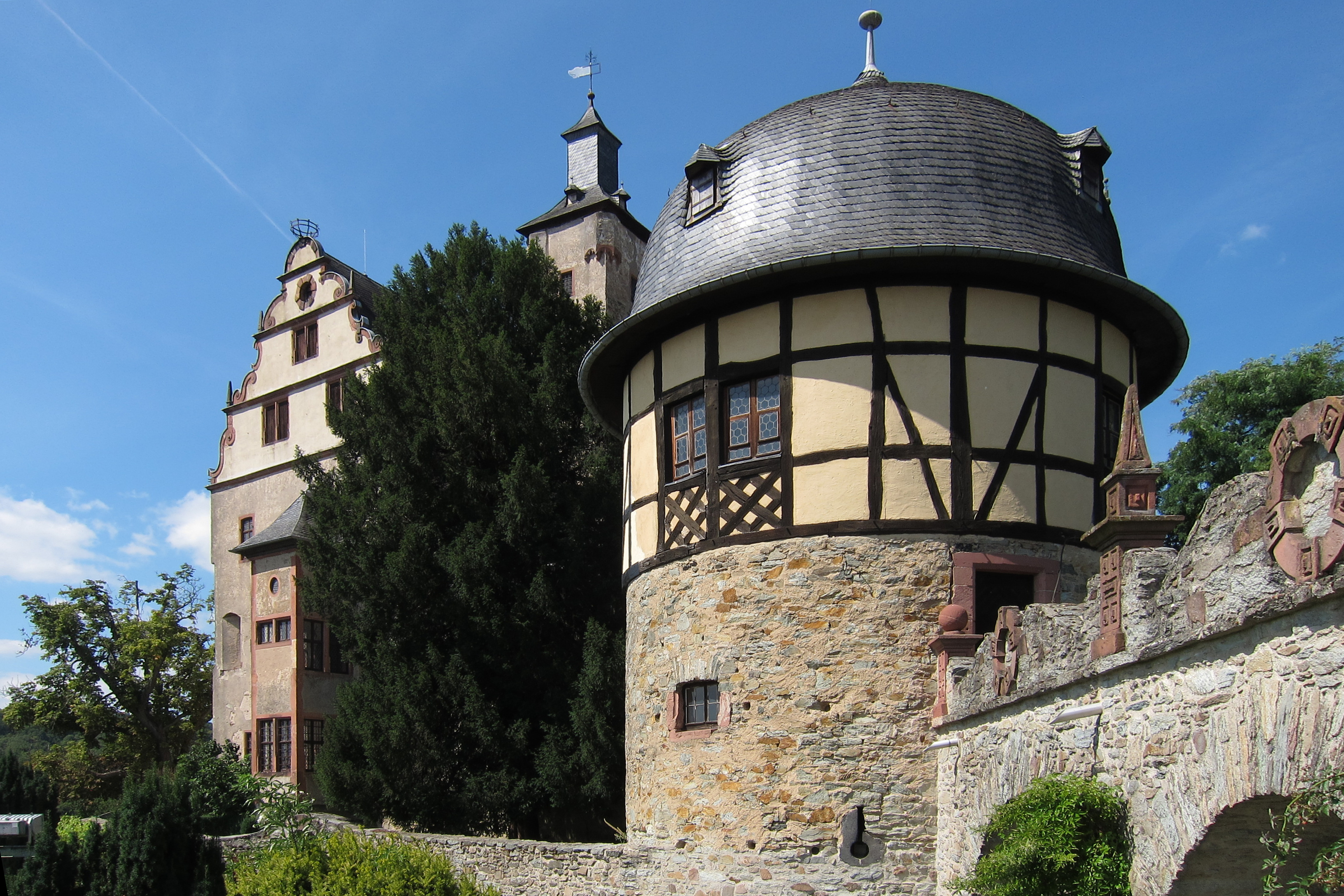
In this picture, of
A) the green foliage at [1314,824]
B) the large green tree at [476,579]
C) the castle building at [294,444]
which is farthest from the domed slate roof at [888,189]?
the castle building at [294,444]

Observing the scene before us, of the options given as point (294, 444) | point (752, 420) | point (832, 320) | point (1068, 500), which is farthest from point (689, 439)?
point (294, 444)

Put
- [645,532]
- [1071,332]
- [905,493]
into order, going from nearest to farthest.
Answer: [905,493] < [1071,332] < [645,532]

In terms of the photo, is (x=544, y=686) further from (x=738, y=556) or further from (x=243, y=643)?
(x=243, y=643)

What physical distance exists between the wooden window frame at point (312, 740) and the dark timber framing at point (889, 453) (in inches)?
496

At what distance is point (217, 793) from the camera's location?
2019 cm

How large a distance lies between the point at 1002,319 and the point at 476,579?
27.0 ft

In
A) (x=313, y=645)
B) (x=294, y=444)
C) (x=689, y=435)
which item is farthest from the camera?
(x=294, y=444)

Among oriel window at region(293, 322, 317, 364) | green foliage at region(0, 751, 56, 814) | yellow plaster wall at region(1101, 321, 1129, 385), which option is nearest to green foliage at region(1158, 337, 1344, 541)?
yellow plaster wall at region(1101, 321, 1129, 385)

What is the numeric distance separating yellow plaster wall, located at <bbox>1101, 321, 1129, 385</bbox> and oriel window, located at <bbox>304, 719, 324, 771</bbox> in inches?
612

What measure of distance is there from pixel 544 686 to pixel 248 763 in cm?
856

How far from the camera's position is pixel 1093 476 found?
439 inches

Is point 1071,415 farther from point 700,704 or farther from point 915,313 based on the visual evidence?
point 700,704

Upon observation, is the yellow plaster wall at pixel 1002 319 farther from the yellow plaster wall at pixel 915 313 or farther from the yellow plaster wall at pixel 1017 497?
the yellow plaster wall at pixel 1017 497

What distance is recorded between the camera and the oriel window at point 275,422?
24.6 meters
